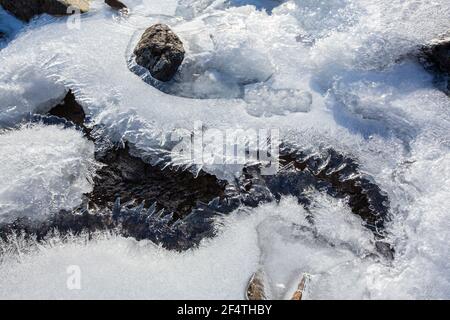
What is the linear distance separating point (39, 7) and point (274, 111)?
11.7 ft

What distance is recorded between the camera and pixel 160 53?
5078 millimetres

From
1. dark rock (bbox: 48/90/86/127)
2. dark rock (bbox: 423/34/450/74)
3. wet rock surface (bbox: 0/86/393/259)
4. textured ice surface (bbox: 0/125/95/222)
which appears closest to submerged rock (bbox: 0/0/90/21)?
dark rock (bbox: 48/90/86/127)

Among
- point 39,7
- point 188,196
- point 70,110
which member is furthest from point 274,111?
point 39,7

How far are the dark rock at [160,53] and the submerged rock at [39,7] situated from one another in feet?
4.67

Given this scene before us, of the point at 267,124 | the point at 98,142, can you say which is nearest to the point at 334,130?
the point at 267,124

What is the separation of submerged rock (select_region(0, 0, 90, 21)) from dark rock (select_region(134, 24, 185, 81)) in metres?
1.42

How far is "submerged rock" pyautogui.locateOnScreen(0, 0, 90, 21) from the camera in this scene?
5.84 m

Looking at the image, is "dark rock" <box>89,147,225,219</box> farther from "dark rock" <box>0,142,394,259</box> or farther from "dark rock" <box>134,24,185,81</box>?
"dark rock" <box>134,24,185,81</box>

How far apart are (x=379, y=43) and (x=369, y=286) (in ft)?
9.77

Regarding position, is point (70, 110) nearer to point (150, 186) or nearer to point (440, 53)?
point (150, 186)

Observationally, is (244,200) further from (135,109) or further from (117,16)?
(117,16)

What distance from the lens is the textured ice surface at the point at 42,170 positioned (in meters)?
4.07

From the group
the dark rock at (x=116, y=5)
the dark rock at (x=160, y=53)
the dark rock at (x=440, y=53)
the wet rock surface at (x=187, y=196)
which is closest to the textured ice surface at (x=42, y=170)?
the wet rock surface at (x=187, y=196)

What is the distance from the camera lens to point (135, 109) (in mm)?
4762
